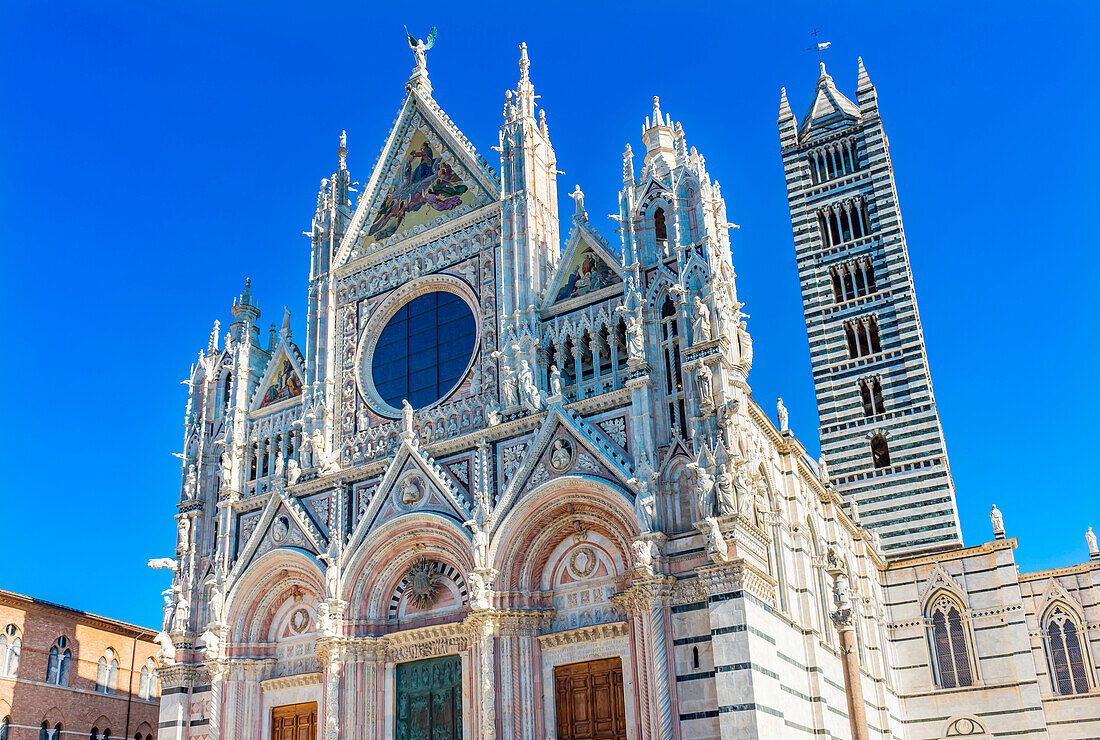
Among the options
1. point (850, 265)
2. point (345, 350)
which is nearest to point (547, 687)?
point (345, 350)

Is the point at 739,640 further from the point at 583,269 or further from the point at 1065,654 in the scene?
the point at 1065,654

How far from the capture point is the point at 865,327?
134ft

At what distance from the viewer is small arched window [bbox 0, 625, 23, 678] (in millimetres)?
29066

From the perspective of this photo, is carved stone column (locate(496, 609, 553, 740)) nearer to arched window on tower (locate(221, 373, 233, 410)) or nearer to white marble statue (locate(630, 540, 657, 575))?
white marble statue (locate(630, 540, 657, 575))

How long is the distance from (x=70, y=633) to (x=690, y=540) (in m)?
20.7

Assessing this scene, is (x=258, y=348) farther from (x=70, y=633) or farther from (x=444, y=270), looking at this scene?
(x=70, y=633)

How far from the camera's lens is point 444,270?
28.1m

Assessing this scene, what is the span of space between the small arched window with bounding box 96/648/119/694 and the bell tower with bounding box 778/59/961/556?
83.7 ft

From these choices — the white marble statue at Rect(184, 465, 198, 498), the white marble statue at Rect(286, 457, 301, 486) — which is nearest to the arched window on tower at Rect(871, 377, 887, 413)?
the white marble statue at Rect(286, 457, 301, 486)

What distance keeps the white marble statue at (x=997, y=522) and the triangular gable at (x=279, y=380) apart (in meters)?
23.6

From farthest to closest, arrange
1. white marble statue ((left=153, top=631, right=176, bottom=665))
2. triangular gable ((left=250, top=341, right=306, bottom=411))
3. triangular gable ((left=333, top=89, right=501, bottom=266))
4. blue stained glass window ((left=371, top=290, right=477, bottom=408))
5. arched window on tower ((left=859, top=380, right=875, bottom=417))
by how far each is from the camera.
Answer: arched window on tower ((left=859, top=380, right=875, bottom=417))
triangular gable ((left=250, top=341, right=306, bottom=411))
triangular gable ((left=333, top=89, right=501, bottom=266))
blue stained glass window ((left=371, top=290, right=477, bottom=408))
white marble statue ((left=153, top=631, right=176, bottom=665))

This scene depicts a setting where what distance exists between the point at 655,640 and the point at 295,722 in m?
10.4

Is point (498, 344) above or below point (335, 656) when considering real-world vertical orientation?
above

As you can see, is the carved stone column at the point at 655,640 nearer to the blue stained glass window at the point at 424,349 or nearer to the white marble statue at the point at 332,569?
the white marble statue at the point at 332,569
